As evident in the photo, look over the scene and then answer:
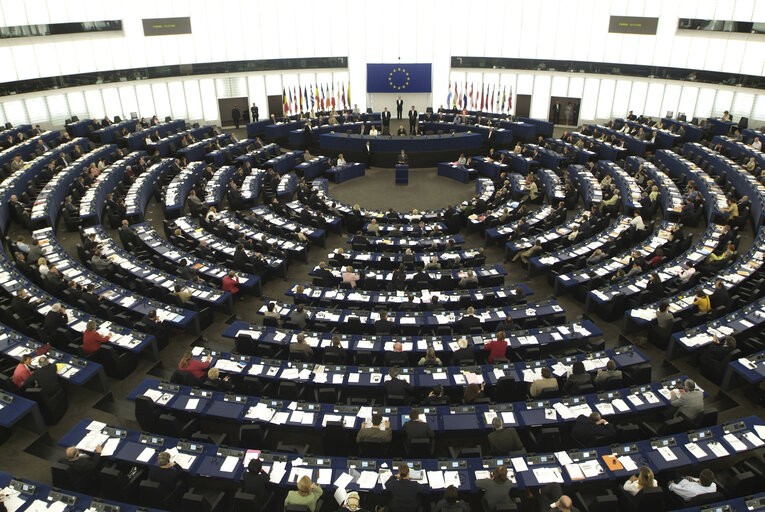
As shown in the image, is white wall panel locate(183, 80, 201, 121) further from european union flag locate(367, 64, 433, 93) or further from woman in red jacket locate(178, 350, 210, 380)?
woman in red jacket locate(178, 350, 210, 380)

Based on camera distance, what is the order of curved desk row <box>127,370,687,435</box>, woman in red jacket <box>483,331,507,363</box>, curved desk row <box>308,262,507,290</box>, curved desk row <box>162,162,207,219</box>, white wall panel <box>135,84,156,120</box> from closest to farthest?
curved desk row <box>127,370,687,435</box>, woman in red jacket <box>483,331,507,363</box>, curved desk row <box>308,262,507,290</box>, curved desk row <box>162,162,207,219</box>, white wall panel <box>135,84,156,120</box>

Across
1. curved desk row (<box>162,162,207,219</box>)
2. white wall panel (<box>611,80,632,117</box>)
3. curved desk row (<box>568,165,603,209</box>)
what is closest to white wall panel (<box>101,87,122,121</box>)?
curved desk row (<box>162,162,207,219</box>)

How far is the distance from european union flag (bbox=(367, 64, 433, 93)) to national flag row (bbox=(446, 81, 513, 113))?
2.31 metres

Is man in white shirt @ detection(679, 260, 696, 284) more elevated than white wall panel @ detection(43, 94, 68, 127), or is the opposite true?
white wall panel @ detection(43, 94, 68, 127)

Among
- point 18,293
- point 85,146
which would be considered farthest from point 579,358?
point 85,146

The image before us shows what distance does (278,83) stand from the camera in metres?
42.3

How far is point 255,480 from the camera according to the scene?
349 inches

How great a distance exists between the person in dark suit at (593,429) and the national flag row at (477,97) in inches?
1235

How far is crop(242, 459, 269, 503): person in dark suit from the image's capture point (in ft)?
29.1

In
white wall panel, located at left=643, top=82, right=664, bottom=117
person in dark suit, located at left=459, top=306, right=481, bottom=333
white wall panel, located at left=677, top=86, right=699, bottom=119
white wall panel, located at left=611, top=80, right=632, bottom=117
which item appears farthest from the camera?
white wall panel, located at left=611, top=80, right=632, bottom=117

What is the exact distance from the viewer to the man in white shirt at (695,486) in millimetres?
8742

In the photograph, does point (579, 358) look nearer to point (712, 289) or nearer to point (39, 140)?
point (712, 289)

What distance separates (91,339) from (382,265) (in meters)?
9.16

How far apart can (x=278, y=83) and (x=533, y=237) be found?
29.3m
